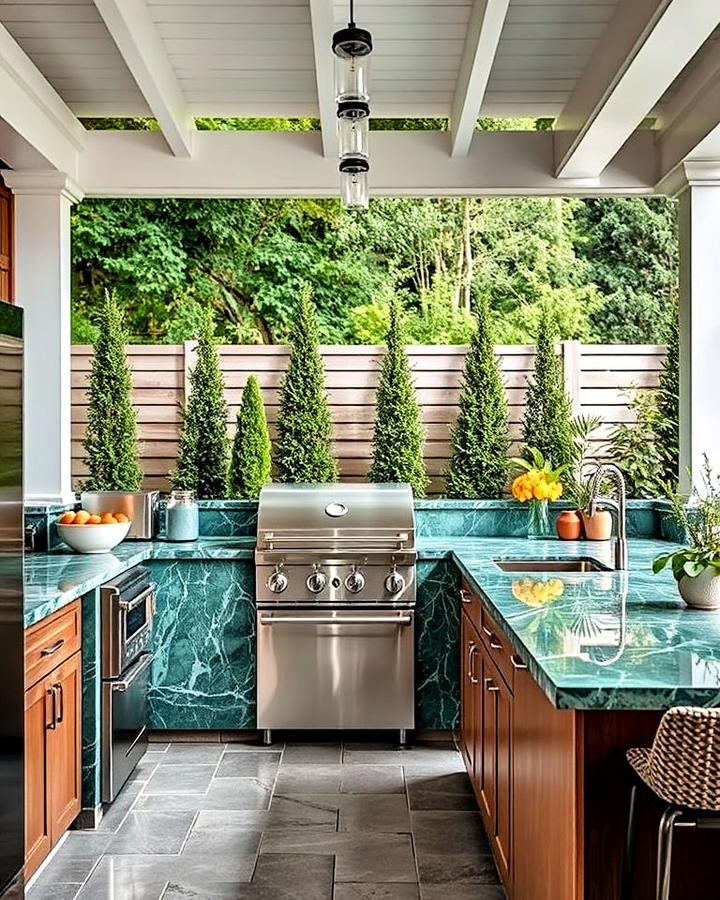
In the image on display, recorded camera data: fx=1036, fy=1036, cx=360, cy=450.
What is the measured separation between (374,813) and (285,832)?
1.19 feet

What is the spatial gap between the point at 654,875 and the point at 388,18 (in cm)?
307

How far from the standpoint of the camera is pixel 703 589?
2859 mm

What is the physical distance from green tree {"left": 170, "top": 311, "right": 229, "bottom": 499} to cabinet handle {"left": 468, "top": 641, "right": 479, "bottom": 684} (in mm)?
2120

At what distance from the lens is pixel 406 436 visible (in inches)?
222

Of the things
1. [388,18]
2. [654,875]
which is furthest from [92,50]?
[654,875]

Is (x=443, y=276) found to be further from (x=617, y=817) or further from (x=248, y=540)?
(x=617, y=817)

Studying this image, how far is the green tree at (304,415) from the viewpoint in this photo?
5633 mm

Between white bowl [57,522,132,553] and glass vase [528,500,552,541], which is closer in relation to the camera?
white bowl [57,522,132,553]

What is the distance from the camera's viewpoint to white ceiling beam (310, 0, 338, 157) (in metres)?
3.47

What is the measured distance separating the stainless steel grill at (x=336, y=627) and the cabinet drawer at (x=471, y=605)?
1.39 ft

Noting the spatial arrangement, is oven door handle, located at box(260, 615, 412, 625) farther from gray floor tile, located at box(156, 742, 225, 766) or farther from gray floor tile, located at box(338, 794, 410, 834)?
gray floor tile, located at box(338, 794, 410, 834)

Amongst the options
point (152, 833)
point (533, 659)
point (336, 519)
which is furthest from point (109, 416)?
point (533, 659)

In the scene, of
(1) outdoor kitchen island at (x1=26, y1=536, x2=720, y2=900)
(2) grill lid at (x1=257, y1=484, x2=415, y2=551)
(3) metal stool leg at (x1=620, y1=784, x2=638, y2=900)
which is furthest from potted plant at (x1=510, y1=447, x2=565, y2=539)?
(3) metal stool leg at (x1=620, y1=784, x2=638, y2=900)

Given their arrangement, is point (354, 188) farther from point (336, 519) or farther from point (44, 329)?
point (44, 329)
